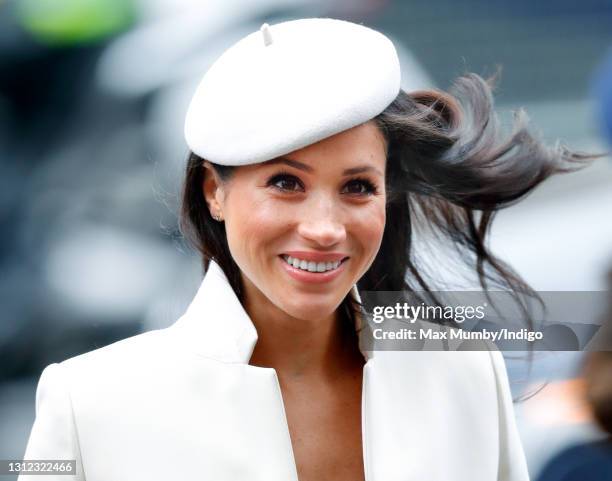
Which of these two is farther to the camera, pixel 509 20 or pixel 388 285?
pixel 509 20

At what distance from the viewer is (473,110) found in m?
1.87

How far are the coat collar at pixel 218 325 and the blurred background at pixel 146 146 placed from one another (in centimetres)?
26

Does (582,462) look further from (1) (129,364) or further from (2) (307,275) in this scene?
(1) (129,364)

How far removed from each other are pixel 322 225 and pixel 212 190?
8.8 inches

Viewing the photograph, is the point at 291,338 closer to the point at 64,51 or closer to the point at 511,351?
the point at 511,351

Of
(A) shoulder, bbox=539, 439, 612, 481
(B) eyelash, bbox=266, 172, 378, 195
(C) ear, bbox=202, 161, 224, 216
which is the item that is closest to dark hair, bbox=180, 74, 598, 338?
(C) ear, bbox=202, 161, 224, 216

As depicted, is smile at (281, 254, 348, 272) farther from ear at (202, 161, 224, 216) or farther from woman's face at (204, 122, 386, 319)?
ear at (202, 161, 224, 216)

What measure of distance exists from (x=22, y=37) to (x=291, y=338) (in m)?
0.80

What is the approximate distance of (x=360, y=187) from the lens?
5.22 feet

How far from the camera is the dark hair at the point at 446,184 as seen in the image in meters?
1.71

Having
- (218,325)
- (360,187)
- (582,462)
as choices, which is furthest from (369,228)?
(582,462)

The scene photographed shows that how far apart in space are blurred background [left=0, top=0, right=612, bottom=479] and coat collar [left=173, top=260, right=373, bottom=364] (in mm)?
260

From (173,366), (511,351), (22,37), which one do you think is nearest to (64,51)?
(22,37)

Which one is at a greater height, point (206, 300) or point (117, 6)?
point (117, 6)
